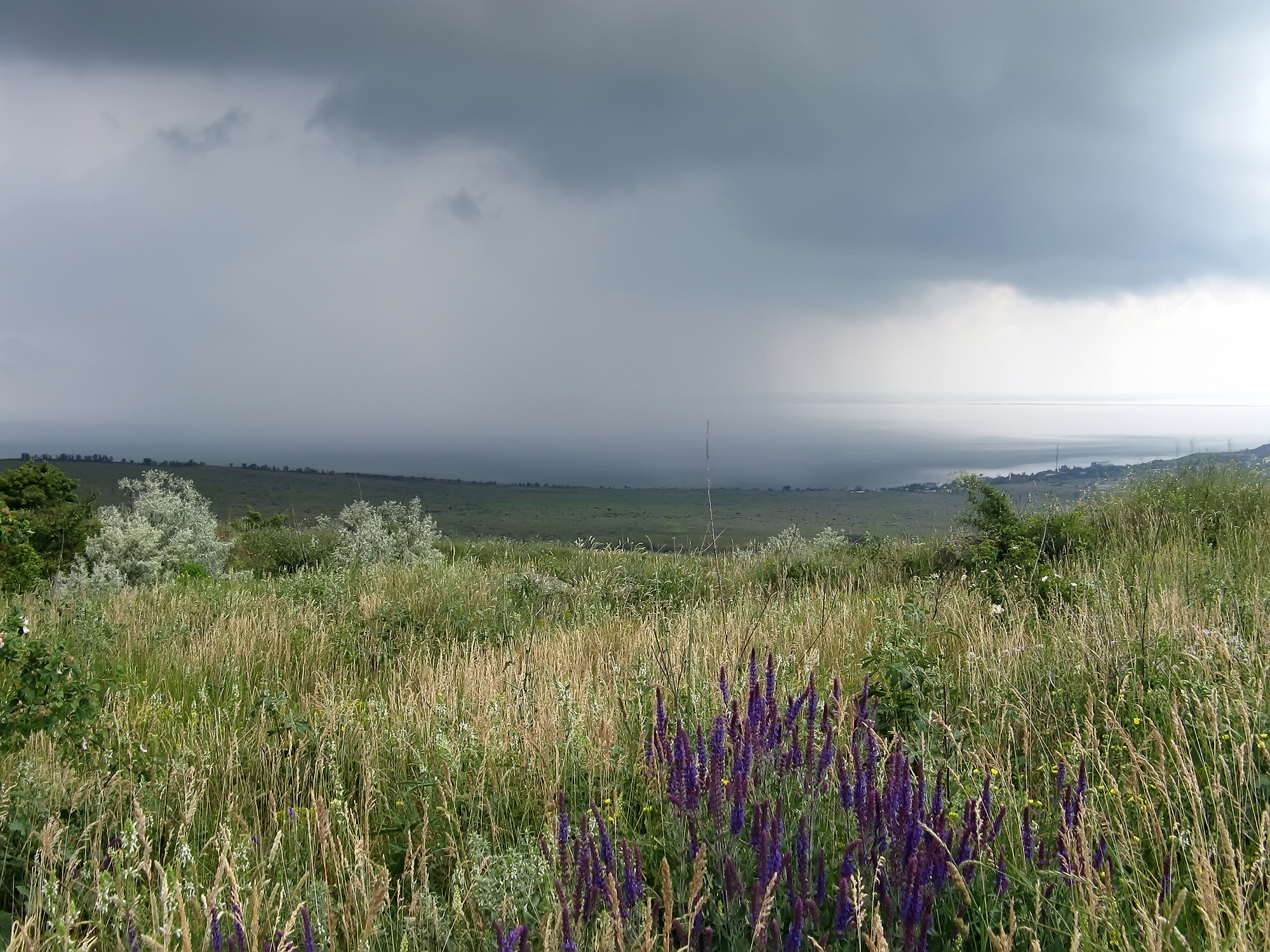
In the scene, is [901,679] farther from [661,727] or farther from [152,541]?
[152,541]

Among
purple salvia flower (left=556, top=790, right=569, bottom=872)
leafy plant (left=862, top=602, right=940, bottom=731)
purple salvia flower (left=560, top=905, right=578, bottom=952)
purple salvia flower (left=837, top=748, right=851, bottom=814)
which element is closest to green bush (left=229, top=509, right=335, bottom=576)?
leafy plant (left=862, top=602, right=940, bottom=731)

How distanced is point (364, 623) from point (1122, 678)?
9295mm

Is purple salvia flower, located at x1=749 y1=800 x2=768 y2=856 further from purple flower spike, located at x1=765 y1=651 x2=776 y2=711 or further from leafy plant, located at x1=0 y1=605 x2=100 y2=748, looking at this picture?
leafy plant, located at x1=0 y1=605 x2=100 y2=748

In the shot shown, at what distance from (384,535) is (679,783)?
79.7 feet

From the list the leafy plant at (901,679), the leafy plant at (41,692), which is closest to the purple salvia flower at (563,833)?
the leafy plant at (901,679)

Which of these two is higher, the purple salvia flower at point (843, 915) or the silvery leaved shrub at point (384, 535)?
the purple salvia flower at point (843, 915)

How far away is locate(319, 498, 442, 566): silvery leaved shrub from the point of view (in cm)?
2359

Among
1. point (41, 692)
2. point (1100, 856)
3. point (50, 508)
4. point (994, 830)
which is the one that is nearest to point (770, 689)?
point (994, 830)

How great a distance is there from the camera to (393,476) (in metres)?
160

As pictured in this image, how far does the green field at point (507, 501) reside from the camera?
96.7 meters

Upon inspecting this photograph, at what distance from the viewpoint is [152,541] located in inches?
799

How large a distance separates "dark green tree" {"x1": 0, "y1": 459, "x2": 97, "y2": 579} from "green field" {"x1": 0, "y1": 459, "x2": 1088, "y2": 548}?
5820cm

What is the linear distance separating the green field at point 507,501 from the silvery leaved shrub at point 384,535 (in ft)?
158

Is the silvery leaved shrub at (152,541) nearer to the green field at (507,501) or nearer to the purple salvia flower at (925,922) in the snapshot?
the purple salvia flower at (925,922)
